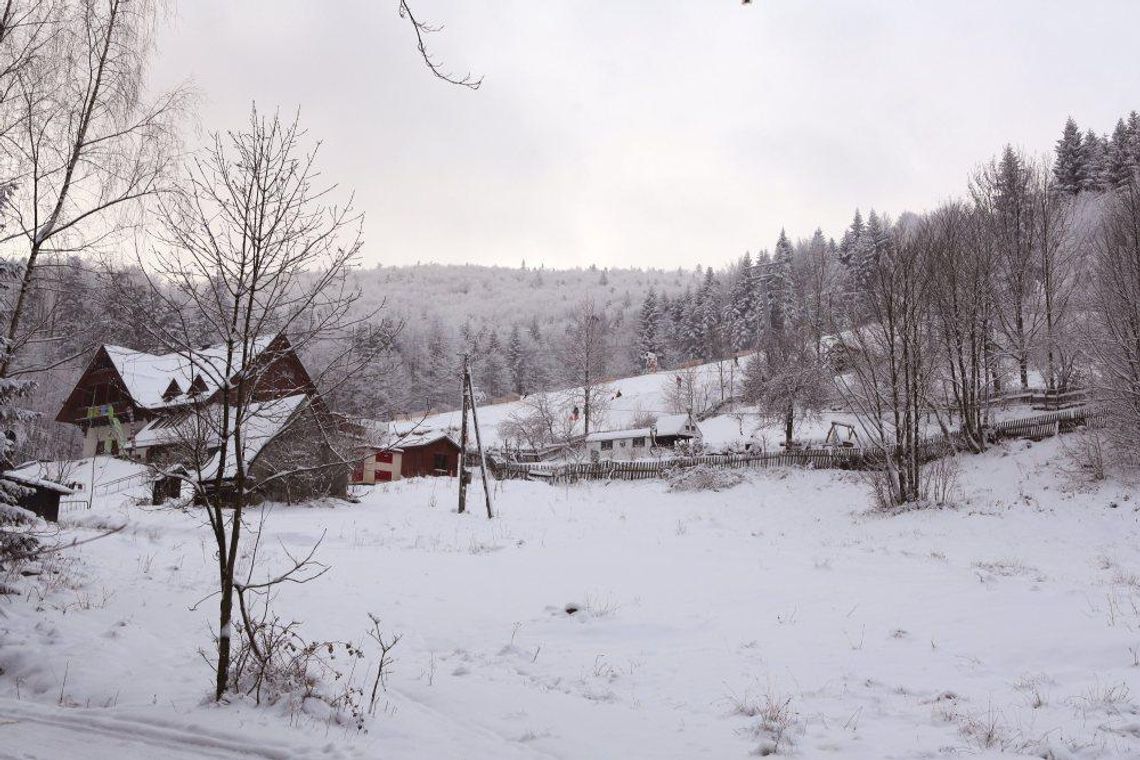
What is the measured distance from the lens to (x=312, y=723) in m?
4.67

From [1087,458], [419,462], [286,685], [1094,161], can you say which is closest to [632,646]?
[286,685]

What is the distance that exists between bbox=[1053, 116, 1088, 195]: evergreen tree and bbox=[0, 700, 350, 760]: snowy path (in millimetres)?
73041

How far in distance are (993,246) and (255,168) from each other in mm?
32240

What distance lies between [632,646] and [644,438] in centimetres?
4141

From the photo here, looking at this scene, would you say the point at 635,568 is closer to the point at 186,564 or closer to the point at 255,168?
the point at 186,564

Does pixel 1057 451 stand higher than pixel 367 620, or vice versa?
pixel 1057 451

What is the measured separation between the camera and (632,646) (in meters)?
8.24

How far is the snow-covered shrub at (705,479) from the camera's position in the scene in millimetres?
28766

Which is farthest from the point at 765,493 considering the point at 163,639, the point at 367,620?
the point at 163,639

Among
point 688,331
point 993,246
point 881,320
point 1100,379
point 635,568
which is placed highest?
point 688,331

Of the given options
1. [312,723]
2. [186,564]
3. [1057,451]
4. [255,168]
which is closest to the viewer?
[312,723]

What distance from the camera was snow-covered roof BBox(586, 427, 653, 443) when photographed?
163ft

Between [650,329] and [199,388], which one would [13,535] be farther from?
[650,329]

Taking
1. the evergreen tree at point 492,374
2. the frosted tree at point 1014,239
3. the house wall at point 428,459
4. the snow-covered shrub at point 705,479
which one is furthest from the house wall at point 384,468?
the evergreen tree at point 492,374
